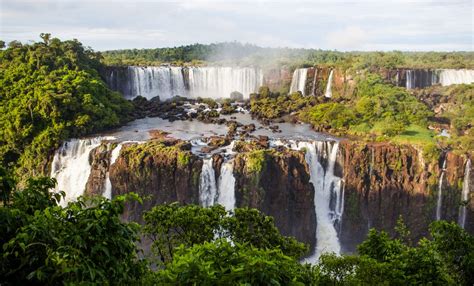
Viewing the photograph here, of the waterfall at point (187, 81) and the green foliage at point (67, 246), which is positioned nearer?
the green foliage at point (67, 246)

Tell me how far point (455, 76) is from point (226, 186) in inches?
1047

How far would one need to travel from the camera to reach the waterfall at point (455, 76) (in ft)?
137

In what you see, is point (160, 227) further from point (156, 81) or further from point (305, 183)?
point (156, 81)

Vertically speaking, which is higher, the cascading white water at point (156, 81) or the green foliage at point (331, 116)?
the cascading white water at point (156, 81)

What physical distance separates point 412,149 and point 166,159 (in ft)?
45.8

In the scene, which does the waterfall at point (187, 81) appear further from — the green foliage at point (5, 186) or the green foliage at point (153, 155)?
the green foliage at point (5, 186)

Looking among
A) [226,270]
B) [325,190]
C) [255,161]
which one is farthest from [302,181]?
[226,270]

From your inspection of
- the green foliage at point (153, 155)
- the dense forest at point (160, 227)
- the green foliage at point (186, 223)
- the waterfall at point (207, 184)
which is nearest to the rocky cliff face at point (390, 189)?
the dense forest at point (160, 227)

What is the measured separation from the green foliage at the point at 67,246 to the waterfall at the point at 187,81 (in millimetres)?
37897

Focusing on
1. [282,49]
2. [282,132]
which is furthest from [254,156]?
[282,49]

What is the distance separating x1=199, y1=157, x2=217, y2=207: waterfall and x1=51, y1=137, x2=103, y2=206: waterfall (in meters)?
6.70

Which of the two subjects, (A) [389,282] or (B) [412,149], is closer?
(A) [389,282]

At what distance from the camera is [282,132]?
3281 cm

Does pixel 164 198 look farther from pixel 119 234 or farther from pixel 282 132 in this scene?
pixel 119 234
